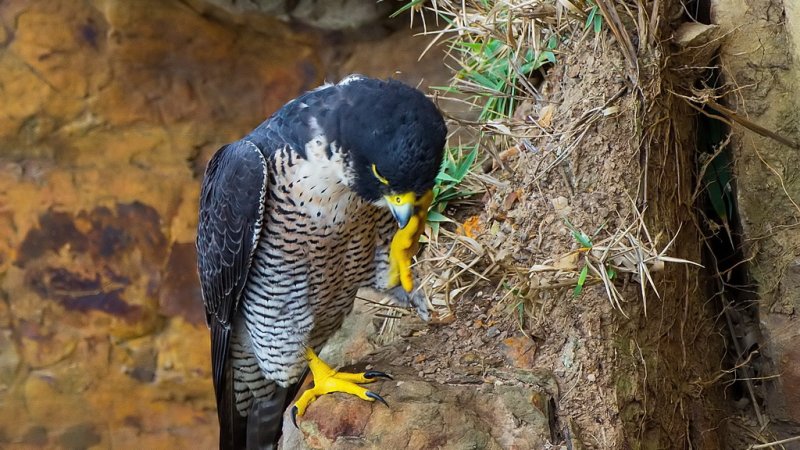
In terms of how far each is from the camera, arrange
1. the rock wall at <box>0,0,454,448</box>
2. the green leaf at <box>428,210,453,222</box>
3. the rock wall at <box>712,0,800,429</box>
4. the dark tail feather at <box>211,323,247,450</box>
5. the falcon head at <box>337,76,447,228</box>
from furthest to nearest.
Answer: the rock wall at <box>0,0,454,448</box> → the green leaf at <box>428,210,453,222</box> → the dark tail feather at <box>211,323,247,450</box> → the rock wall at <box>712,0,800,429</box> → the falcon head at <box>337,76,447,228</box>

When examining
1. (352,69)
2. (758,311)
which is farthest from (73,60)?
(758,311)

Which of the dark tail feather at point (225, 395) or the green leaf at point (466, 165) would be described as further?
the green leaf at point (466, 165)

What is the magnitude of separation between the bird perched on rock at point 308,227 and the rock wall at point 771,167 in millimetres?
1244

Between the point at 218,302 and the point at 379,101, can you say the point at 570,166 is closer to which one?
the point at 379,101

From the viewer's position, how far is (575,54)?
2777mm

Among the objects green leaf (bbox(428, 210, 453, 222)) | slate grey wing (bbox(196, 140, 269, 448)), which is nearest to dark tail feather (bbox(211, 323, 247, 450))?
slate grey wing (bbox(196, 140, 269, 448))

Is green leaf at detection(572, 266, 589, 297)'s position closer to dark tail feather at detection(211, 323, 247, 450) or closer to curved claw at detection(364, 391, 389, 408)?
curved claw at detection(364, 391, 389, 408)

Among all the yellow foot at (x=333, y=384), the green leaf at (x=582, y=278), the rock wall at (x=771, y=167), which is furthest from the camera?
the rock wall at (x=771, y=167)

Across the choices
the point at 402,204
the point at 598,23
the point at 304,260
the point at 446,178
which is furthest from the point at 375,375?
the point at 598,23

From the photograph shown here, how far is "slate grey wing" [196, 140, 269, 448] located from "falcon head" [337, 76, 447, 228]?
41 centimetres

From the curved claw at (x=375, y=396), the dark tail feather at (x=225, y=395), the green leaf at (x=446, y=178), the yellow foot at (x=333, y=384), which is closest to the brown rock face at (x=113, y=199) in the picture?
the dark tail feather at (x=225, y=395)

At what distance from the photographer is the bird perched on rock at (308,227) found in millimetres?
2180

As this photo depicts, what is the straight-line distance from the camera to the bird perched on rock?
85.8 inches

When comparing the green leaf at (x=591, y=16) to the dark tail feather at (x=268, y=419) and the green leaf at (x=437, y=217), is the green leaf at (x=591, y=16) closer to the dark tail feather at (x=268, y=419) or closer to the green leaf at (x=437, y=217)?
the green leaf at (x=437, y=217)
